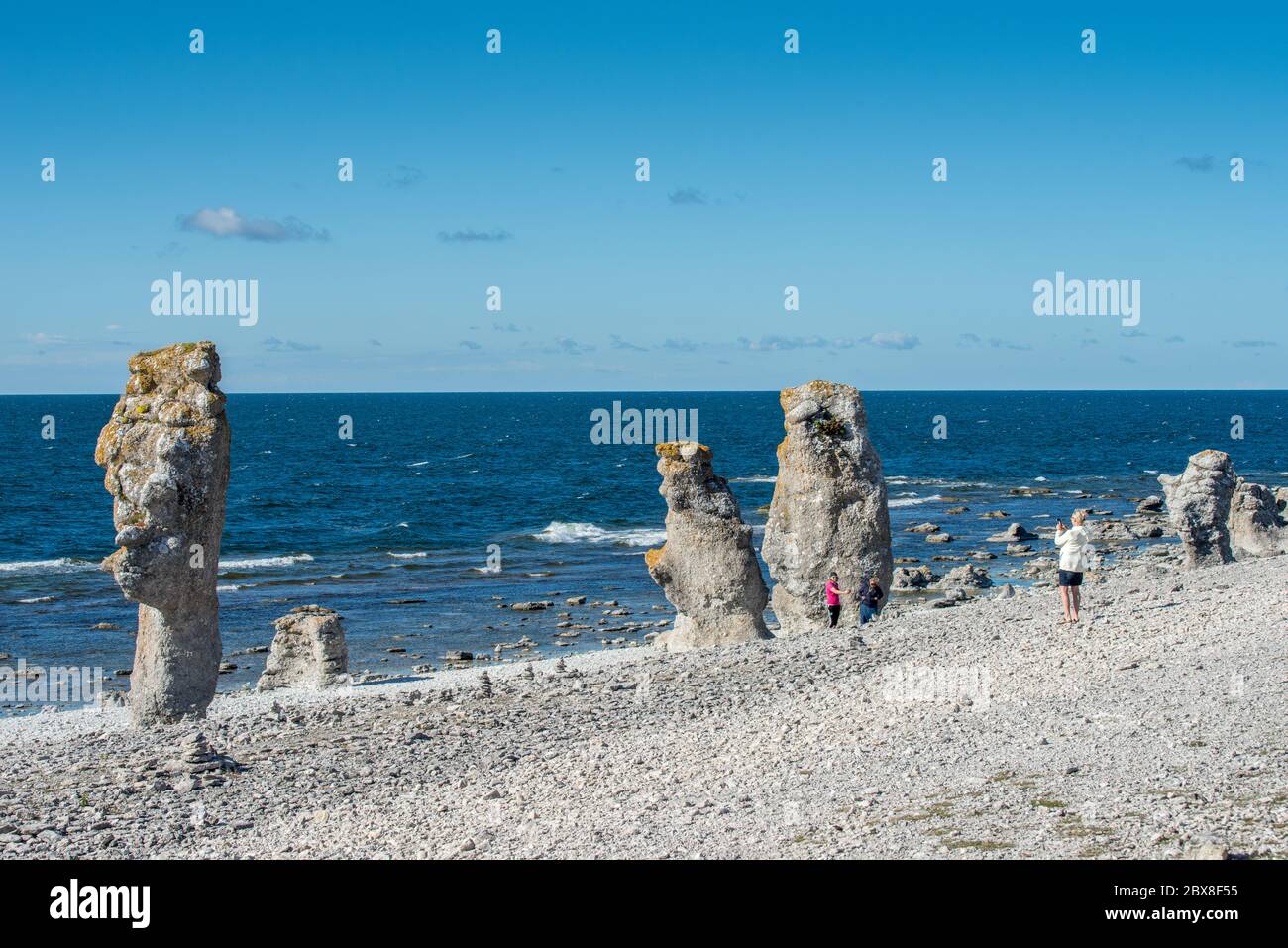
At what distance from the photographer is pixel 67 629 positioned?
39.9m

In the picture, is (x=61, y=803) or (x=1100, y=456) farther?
(x=1100, y=456)

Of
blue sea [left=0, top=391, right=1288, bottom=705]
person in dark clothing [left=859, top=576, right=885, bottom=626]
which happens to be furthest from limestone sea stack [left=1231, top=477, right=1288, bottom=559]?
person in dark clothing [left=859, top=576, right=885, bottom=626]

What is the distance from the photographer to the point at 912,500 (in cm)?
7988

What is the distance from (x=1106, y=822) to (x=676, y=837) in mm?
4010

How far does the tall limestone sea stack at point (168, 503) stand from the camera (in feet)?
66.7

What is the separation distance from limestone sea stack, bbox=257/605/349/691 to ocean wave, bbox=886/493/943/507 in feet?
165

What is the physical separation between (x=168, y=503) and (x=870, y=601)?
15.5m

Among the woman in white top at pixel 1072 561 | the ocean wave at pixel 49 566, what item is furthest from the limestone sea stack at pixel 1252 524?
the ocean wave at pixel 49 566

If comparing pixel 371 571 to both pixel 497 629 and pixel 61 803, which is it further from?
pixel 61 803

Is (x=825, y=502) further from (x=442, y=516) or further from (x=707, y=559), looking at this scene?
(x=442, y=516)

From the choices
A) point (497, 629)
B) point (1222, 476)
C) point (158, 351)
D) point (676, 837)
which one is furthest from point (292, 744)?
point (1222, 476)

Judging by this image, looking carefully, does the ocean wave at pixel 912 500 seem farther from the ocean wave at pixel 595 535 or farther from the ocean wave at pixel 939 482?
the ocean wave at pixel 595 535

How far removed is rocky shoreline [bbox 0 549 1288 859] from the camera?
12148 millimetres

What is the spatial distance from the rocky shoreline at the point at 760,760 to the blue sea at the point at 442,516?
46.2 ft
